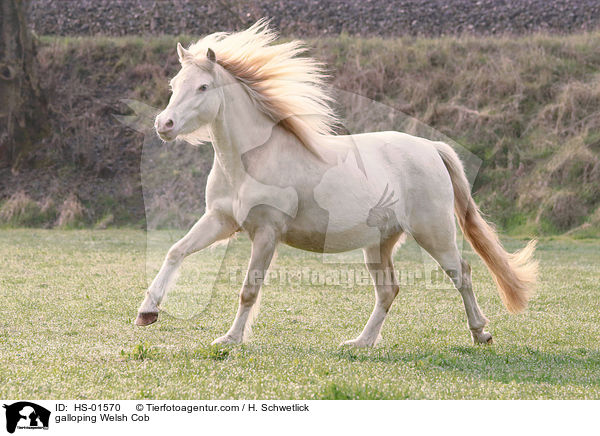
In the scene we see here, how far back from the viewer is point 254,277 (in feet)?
22.2

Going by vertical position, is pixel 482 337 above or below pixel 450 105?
above

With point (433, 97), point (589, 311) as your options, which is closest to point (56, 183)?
point (433, 97)

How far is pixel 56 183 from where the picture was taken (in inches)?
880

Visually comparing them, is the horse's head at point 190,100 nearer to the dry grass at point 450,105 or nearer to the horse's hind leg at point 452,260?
the horse's hind leg at point 452,260

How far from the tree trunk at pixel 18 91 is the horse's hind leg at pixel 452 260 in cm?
1744

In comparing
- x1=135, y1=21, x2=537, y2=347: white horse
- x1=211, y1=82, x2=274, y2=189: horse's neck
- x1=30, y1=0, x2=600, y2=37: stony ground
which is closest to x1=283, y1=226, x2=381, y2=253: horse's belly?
x1=135, y1=21, x2=537, y2=347: white horse

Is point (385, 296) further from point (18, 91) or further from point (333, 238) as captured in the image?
point (18, 91)

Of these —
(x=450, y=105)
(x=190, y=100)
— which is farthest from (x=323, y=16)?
(x=190, y=100)

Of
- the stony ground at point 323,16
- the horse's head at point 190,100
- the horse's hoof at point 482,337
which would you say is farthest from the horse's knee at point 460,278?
the stony ground at point 323,16

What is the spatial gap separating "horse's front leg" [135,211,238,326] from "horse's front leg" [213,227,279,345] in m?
0.29

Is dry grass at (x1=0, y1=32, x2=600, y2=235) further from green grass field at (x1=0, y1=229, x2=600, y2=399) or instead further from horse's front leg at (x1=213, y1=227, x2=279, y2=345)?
horse's front leg at (x1=213, y1=227, x2=279, y2=345)

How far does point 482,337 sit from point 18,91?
18202 mm

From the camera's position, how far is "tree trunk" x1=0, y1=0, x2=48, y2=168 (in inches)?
854

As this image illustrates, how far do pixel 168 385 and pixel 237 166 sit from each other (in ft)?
7.33
